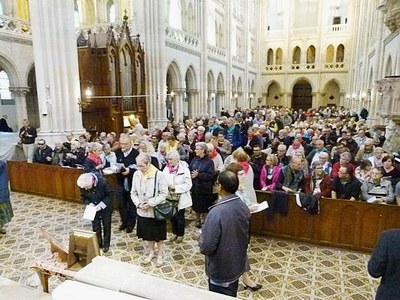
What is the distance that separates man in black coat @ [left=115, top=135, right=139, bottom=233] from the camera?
595cm

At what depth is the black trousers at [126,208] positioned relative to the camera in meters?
6.06

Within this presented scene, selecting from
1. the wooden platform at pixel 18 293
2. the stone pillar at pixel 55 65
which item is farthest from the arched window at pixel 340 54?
the wooden platform at pixel 18 293

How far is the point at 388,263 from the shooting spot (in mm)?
2438

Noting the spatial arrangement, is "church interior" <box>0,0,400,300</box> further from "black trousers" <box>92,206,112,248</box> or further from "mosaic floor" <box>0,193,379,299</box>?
"black trousers" <box>92,206,112,248</box>

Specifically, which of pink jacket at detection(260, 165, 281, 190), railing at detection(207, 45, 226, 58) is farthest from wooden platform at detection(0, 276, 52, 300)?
railing at detection(207, 45, 226, 58)

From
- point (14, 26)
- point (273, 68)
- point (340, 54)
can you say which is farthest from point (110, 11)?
point (340, 54)

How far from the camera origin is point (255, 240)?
580cm

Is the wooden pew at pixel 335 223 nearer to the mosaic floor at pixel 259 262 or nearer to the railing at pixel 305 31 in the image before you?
the mosaic floor at pixel 259 262

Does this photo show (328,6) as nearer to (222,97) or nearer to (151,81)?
(222,97)

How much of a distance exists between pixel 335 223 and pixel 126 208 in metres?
3.80

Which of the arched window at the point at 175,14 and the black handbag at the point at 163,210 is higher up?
the arched window at the point at 175,14

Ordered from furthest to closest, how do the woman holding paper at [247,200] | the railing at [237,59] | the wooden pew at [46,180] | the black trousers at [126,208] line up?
1. the railing at [237,59]
2. the wooden pew at [46,180]
3. the black trousers at [126,208]
4. the woman holding paper at [247,200]

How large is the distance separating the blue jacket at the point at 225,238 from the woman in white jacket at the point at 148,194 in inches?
64.9

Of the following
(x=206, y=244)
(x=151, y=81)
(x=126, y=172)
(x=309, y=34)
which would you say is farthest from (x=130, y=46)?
(x=309, y=34)
